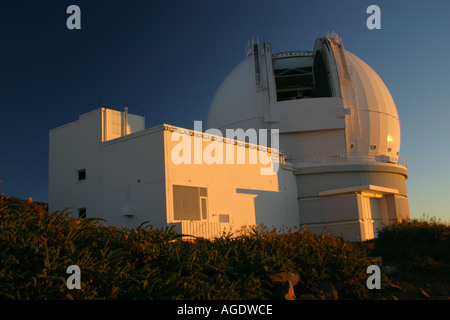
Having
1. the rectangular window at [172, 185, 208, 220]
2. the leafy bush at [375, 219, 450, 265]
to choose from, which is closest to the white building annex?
the rectangular window at [172, 185, 208, 220]

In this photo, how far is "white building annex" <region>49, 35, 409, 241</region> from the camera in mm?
16266

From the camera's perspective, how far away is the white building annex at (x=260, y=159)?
1627cm

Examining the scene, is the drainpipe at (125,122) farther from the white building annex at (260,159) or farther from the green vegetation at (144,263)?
the green vegetation at (144,263)

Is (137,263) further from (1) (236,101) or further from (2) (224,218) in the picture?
(1) (236,101)

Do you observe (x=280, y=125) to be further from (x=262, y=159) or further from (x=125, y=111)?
Result: (x=125, y=111)

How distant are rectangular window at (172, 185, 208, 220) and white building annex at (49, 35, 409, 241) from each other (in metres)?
0.04

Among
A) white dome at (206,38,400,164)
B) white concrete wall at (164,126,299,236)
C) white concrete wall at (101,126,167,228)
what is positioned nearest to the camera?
white concrete wall at (101,126,167,228)

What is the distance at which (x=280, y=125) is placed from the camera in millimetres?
24219

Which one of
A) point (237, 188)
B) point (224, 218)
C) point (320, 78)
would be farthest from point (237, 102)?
point (224, 218)

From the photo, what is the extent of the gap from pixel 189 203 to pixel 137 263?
964 centimetres

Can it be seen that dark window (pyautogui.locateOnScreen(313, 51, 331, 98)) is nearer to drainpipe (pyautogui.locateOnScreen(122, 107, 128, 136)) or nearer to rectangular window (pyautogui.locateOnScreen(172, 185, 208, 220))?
drainpipe (pyautogui.locateOnScreen(122, 107, 128, 136))

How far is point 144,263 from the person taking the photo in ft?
21.9

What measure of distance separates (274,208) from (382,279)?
11.7m
